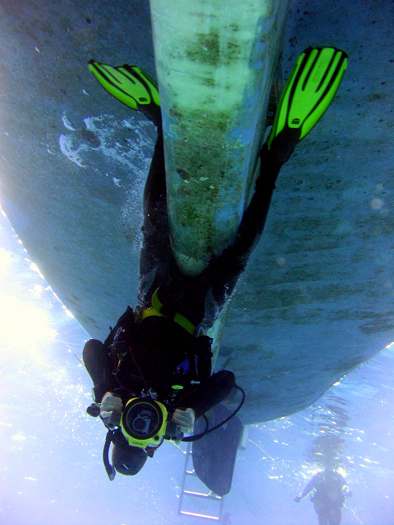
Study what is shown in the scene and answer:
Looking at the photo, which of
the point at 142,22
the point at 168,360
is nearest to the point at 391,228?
the point at 168,360

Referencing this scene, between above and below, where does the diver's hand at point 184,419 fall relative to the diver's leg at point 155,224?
below

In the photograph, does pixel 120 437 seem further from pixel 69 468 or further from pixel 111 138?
pixel 69 468

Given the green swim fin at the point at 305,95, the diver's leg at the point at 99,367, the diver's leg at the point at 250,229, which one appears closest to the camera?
the green swim fin at the point at 305,95

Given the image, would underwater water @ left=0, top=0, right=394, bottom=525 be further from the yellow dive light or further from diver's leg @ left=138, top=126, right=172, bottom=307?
the yellow dive light

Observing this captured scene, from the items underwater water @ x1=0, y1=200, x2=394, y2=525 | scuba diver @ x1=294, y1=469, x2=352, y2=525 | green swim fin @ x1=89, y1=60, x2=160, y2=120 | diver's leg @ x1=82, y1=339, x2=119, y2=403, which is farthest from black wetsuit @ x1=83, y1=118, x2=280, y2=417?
scuba diver @ x1=294, y1=469, x2=352, y2=525

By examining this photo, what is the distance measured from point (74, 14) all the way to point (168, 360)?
2373 mm

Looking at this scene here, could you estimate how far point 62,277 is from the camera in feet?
16.5

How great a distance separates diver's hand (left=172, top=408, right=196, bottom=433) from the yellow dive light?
0.12 metres

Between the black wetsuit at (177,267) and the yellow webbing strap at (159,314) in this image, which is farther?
the yellow webbing strap at (159,314)

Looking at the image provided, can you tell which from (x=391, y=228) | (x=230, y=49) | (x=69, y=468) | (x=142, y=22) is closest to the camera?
(x=230, y=49)

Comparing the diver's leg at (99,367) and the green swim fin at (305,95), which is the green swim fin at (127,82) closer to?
the green swim fin at (305,95)

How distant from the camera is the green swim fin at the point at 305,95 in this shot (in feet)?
5.71

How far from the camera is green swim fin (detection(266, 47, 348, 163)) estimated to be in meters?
1.74

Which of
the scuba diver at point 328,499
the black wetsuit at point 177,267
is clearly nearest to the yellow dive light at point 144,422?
the black wetsuit at point 177,267
